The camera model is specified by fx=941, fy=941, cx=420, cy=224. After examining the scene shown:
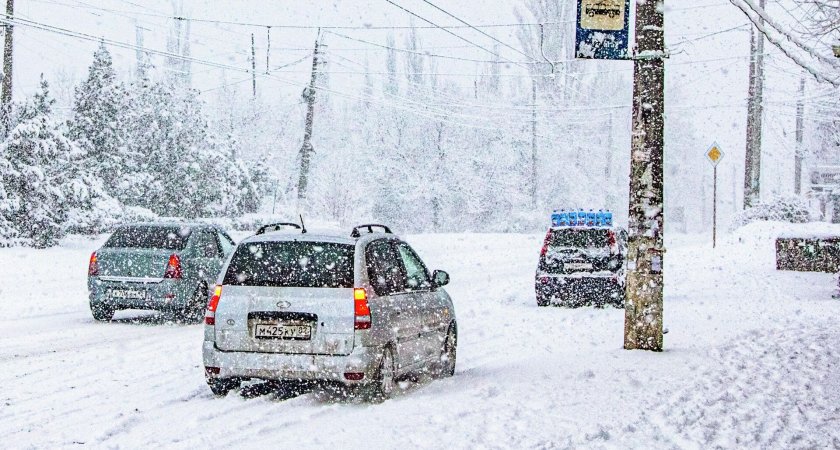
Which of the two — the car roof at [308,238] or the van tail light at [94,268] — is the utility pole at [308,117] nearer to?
the van tail light at [94,268]

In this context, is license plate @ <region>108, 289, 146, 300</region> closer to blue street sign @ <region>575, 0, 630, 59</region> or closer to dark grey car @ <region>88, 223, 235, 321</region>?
dark grey car @ <region>88, 223, 235, 321</region>

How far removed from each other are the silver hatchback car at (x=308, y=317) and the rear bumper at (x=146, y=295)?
5860mm

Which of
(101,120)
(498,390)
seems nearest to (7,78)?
(101,120)

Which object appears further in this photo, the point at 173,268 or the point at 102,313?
the point at 102,313

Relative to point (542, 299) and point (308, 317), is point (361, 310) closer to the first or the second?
point (308, 317)

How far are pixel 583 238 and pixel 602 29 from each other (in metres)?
7.22

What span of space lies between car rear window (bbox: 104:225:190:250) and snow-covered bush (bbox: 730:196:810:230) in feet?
102

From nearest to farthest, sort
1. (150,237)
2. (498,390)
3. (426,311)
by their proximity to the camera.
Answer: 1. (498,390)
2. (426,311)
3. (150,237)

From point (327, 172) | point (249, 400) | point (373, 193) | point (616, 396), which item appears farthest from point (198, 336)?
point (327, 172)

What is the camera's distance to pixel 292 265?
816 centimetres

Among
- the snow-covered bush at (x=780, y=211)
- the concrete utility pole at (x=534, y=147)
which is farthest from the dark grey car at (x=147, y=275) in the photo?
the concrete utility pole at (x=534, y=147)

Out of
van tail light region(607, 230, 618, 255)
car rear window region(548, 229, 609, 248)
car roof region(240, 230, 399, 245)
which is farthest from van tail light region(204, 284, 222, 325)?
van tail light region(607, 230, 618, 255)

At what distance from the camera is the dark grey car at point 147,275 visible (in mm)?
13961

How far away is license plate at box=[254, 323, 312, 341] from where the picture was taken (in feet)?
25.5
